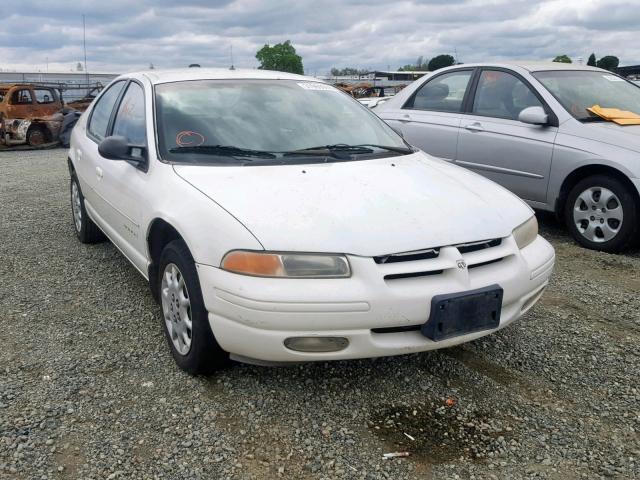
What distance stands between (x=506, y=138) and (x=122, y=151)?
11.9 ft

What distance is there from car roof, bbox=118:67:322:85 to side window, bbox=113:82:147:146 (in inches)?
4.9

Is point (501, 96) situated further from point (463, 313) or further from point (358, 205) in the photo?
point (463, 313)

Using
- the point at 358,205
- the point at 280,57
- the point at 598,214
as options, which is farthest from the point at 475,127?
the point at 280,57

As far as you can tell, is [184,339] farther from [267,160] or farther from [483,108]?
[483,108]

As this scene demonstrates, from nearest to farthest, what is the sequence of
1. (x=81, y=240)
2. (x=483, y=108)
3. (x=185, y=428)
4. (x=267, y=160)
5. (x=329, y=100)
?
(x=185, y=428), (x=267, y=160), (x=329, y=100), (x=81, y=240), (x=483, y=108)

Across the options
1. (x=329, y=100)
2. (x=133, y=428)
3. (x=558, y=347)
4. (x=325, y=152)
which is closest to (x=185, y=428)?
(x=133, y=428)

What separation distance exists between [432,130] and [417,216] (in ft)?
12.3

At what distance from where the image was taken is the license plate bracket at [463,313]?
8.19ft

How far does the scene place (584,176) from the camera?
5.21 m

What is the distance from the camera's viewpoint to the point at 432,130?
626 centimetres

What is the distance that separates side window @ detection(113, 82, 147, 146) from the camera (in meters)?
3.60

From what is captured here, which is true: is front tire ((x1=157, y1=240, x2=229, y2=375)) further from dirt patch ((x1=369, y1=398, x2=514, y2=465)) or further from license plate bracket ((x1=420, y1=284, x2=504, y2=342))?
license plate bracket ((x1=420, y1=284, x2=504, y2=342))

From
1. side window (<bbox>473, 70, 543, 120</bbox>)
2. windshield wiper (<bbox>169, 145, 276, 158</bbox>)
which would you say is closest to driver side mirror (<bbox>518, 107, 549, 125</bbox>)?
side window (<bbox>473, 70, 543, 120</bbox>)

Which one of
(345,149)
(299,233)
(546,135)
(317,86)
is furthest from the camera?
(546,135)
